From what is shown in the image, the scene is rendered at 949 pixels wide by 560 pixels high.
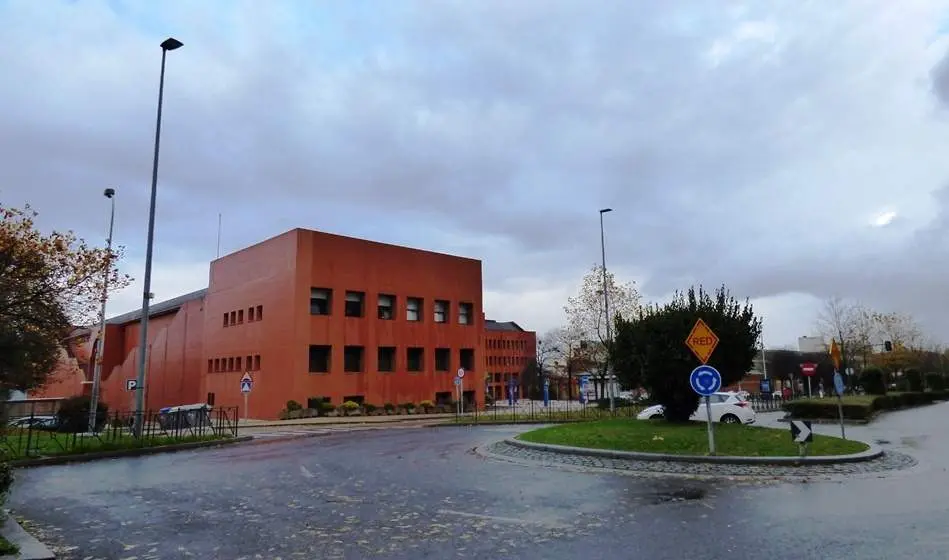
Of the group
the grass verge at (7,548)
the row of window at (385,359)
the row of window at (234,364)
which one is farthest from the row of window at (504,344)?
the grass verge at (7,548)

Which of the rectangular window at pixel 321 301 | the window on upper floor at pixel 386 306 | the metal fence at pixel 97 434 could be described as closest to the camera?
the metal fence at pixel 97 434

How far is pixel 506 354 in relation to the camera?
134500 millimetres

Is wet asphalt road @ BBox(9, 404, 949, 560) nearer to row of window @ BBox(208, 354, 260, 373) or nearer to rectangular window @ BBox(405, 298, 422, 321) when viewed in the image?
row of window @ BBox(208, 354, 260, 373)

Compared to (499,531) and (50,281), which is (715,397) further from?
(50,281)

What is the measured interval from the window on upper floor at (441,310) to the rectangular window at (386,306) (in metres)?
3.95

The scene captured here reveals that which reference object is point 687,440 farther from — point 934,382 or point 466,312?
point 934,382

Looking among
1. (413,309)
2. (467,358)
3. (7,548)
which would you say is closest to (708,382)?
(7,548)

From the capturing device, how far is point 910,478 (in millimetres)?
11961

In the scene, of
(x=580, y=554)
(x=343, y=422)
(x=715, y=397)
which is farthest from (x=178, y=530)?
(x=343, y=422)

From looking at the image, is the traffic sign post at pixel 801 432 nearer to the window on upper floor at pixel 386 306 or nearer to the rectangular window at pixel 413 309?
the window on upper floor at pixel 386 306

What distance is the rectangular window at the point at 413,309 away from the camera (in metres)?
49.0

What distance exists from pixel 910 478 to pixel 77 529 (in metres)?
13.3

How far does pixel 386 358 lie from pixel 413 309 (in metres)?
4.27

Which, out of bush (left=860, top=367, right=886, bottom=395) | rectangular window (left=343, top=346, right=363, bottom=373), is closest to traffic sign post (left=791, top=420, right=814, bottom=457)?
bush (left=860, top=367, right=886, bottom=395)
